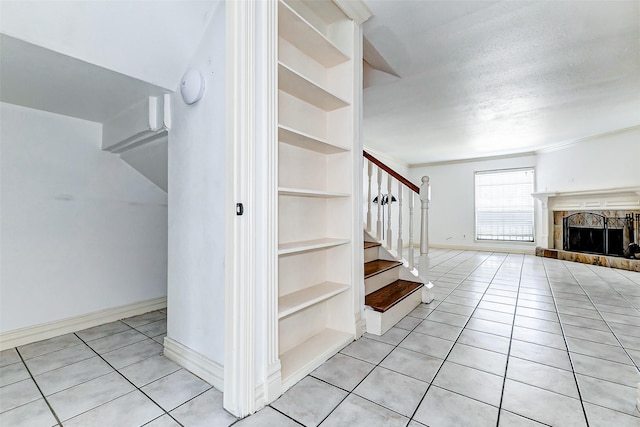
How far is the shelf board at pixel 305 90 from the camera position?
61.7 inches

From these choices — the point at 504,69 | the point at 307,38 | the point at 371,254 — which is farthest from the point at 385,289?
the point at 504,69

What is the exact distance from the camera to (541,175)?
6.01 meters

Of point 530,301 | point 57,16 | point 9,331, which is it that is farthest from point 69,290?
point 530,301

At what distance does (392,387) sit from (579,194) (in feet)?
19.6

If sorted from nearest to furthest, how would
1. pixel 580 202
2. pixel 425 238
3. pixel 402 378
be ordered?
pixel 402 378 → pixel 425 238 → pixel 580 202

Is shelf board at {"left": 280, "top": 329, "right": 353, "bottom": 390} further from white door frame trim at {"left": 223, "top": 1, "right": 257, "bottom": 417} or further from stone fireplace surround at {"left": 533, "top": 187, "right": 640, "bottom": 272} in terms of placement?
stone fireplace surround at {"left": 533, "top": 187, "right": 640, "bottom": 272}

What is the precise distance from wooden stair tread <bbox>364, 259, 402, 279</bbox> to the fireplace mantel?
469 cm

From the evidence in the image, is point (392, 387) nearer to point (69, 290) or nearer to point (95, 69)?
point (95, 69)

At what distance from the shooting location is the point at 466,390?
1435mm

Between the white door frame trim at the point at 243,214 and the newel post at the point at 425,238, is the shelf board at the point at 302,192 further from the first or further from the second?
the newel post at the point at 425,238

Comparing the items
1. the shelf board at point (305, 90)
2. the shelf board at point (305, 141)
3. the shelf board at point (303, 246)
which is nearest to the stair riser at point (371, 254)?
the shelf board at point (303, 246)

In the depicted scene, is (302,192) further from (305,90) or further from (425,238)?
(425,238)

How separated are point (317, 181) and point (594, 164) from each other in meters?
5.81

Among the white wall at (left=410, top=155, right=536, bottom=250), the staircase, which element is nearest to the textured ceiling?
the staircase
